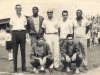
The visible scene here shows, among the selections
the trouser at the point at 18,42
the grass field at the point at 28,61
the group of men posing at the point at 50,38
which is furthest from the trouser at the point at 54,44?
the trouser at the point at 18,42

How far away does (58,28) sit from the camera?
6.46 ft

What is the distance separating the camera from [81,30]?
1991 mm

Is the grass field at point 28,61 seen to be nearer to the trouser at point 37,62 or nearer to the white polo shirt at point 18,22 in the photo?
the trouser at point 37,62

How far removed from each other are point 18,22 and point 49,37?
0.34 meters

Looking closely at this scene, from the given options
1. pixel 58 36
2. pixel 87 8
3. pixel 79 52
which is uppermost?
pixel 87 8

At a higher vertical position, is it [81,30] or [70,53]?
[81,30]

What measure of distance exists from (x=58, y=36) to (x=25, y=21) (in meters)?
0.36

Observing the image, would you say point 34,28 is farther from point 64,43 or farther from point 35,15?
point 64,43

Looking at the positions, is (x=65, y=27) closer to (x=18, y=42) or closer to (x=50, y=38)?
(x=50, y=38)

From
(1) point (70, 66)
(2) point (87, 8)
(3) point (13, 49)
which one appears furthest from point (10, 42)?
(2) point (87, 8)

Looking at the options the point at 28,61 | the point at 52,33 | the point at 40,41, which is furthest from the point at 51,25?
the point at 28,61

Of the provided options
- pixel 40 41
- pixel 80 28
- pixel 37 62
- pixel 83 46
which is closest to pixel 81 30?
pixel 80 28

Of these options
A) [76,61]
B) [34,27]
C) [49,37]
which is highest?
[34,27]

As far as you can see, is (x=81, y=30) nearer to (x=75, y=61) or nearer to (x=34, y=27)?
(x=75, y=61)
